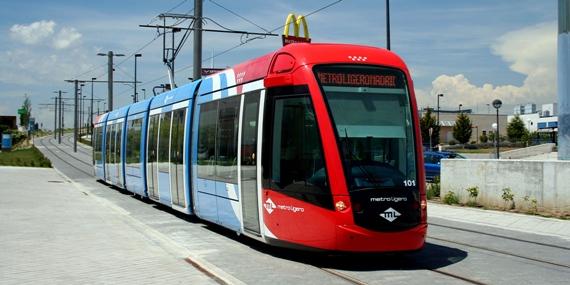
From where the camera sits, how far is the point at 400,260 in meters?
9.82

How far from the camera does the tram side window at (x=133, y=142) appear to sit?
65.1 feet

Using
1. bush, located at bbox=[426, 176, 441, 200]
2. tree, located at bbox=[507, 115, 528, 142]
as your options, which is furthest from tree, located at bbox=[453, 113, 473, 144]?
bush, located at bbox=[426, 176, 441, 200]

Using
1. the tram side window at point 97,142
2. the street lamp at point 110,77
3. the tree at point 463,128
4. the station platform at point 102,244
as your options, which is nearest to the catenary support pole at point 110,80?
the street lamp at point 110,77

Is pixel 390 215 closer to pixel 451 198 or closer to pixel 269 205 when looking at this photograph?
pixel 269 205

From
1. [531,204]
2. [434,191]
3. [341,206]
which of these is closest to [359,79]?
[341,206]

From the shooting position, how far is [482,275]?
340 inches

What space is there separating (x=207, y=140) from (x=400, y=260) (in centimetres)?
474

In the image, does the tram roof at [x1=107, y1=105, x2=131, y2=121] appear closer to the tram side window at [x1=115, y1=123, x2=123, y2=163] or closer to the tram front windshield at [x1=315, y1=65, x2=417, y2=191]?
the tram side window at [x1=115, y1=123, x2=123, y2=163]

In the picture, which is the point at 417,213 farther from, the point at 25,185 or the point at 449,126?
the point at 449,126

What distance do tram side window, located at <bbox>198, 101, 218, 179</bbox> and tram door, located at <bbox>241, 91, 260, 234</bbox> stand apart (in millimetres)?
1608

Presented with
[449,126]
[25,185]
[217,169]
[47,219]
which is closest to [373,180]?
[217,169]

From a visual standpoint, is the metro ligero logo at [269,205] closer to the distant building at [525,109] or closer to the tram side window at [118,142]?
the tram side window at [118,142]

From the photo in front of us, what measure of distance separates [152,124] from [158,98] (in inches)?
29.7

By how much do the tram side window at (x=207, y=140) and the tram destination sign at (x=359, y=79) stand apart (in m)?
3.56
